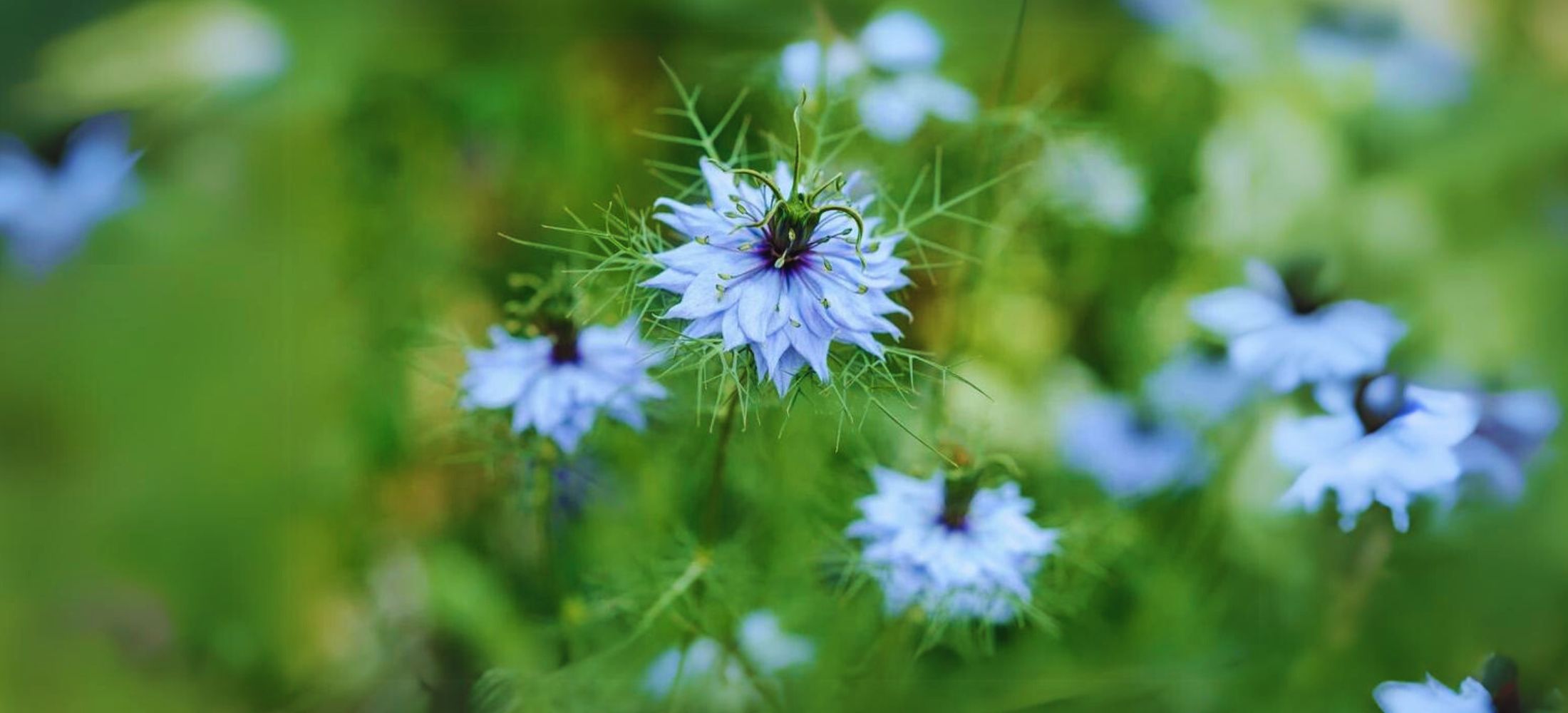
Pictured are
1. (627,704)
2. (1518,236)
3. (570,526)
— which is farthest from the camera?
(1518,236)

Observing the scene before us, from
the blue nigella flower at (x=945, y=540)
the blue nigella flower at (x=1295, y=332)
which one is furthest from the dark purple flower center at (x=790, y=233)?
the blue nigella flower at (x=1295, y=332)

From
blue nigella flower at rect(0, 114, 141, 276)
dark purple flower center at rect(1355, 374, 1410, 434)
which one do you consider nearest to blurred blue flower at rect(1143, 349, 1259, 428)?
dark purple flower center at rect(1355, 374, 1410, 434)

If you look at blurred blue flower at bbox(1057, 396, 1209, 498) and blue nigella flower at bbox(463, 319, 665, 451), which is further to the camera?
blurred blue flower at bbox(1057, 396, 1209, 498)

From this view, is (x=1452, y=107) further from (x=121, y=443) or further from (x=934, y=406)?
(x=121, y=443)

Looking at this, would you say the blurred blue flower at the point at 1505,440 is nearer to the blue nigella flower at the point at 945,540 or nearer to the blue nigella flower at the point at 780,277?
the blue nigella flower at the point at 945,540

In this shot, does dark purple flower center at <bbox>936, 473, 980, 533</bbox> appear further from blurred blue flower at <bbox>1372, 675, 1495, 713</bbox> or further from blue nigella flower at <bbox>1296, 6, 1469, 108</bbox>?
blue nigella flower at <bbox>1296, 6, 1469, 108</bbox>

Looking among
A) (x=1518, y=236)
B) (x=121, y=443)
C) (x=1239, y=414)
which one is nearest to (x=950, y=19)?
(x=1239, y=414)

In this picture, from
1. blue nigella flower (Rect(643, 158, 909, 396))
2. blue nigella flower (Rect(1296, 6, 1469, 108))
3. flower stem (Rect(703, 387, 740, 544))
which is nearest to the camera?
blue nigella flower (Rect(643, 158, 909, 396))
